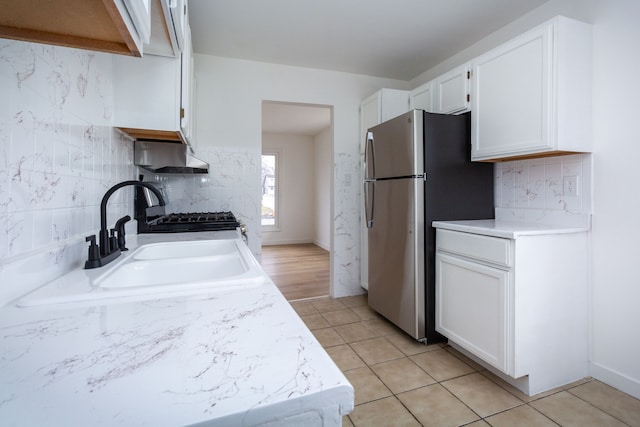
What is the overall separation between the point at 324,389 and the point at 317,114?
5.06m

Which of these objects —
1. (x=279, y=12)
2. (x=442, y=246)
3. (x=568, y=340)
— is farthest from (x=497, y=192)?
(x=279, y=12)

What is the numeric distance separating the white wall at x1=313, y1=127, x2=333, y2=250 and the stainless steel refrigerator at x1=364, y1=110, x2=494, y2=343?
148 inches

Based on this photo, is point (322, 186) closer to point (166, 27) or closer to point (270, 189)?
point (270, 189)

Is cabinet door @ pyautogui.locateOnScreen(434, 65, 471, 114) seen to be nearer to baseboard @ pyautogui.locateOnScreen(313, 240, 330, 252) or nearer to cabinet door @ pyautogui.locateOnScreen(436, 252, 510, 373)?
cabinet door @ pyautogui.locateOnScreen(436, 252, 510, 373)

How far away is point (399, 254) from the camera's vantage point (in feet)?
8.02

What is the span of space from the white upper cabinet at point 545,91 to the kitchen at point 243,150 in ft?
0.38

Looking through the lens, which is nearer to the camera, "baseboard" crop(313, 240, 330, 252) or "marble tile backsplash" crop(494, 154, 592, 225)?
"marble tile backsplash" crop(494, 154, 592, 225)

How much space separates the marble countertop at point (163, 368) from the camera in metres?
0.35

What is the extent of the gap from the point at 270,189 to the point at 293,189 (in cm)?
52

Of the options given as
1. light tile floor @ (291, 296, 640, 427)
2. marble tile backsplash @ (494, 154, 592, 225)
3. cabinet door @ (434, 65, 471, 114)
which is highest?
cabinet door @ (434, 65, 471, 114)

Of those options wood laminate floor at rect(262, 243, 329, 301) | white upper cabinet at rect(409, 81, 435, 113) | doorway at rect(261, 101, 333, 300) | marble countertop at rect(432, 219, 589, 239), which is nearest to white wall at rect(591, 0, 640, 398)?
marble countertop at rect(432, 219, 589, 239)

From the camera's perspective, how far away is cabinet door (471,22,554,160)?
178cm

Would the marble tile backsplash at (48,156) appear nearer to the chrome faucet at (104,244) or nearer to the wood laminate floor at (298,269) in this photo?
the chrome faucet at (104,244)

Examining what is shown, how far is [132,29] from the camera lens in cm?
59
